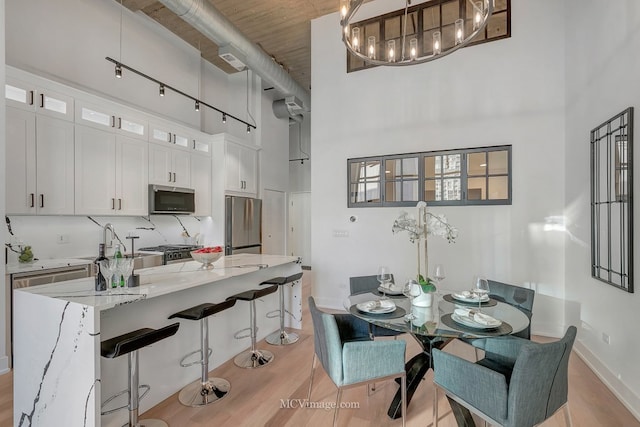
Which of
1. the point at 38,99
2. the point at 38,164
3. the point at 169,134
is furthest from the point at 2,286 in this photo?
the point at 169,134

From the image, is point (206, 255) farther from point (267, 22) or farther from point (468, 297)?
point (267, 22)

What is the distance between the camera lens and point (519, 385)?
4.66ft

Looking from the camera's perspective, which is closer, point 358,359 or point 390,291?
point 358,359

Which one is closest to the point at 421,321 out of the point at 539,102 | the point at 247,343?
the point at 247,343

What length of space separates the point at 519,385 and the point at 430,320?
1.93 ft

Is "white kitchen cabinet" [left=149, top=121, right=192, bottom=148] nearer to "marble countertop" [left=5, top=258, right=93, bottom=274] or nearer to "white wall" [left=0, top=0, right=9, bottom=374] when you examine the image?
"white wall" [left=0, top=0, right=9, bottom=374]

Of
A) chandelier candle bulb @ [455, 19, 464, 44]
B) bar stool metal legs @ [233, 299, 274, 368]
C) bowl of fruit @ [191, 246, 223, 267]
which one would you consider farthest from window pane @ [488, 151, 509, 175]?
bowl of fruit @ [191, 246, 223, 267]

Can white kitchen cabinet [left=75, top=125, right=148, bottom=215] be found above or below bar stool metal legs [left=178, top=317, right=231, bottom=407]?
above

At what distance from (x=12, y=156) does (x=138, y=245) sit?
6.22 ft

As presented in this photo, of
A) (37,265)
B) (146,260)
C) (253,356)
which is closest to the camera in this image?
(253,356)

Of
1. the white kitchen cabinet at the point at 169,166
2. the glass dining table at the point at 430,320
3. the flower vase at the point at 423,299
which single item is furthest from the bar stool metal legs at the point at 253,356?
the white kitchen cabinet at the point at 169,166

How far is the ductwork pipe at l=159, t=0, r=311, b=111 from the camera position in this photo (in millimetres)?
3711

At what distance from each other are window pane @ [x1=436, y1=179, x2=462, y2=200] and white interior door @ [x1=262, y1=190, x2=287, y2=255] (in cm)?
Result: 389

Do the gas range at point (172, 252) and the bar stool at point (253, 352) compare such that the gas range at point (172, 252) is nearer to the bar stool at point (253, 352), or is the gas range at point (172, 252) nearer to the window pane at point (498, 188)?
the bar stool at point (253, 352)
